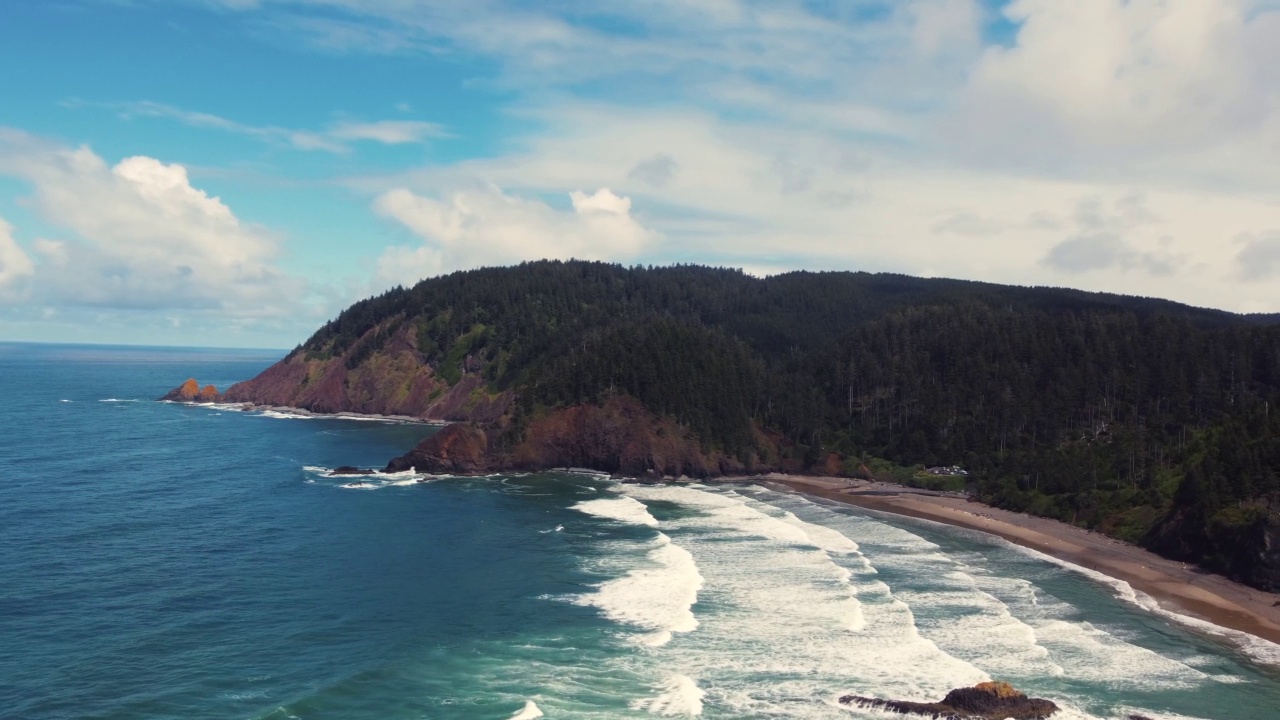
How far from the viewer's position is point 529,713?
40906mm

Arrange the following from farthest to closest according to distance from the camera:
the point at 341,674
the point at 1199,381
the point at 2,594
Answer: the point at 1199,381
the point at 2,594
the point at 341,674

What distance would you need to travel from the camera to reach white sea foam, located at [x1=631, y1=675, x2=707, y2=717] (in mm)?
41781

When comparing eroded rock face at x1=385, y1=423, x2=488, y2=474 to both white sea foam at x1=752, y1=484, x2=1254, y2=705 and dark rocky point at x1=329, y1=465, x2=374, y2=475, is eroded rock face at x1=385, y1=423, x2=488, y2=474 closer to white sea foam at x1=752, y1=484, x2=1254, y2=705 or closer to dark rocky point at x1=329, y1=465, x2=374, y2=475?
dark rocky point at x1=329, y1=465, x2=374, y2=475

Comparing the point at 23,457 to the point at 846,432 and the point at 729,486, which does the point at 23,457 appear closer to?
the point at 729,486

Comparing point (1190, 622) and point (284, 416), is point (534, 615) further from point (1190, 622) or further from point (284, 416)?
point (284, 416)

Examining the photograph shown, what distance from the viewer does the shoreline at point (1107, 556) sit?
61656 millimetres

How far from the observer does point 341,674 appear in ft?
148

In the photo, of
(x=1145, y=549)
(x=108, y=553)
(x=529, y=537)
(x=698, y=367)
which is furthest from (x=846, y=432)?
(x=108, y=553)

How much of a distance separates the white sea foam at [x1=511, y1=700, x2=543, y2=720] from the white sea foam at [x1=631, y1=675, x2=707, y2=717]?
15.6ft

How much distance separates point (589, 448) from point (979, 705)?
294 feet

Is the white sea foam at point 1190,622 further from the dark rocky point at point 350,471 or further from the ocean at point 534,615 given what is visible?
the dark rocky point at point 350,471

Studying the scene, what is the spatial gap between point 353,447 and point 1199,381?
131624mm

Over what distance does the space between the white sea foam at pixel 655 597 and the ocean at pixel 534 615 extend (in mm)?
256

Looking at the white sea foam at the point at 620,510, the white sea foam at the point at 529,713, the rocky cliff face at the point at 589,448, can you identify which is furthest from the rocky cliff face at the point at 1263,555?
the rocky cliff face at the point at 589,448
